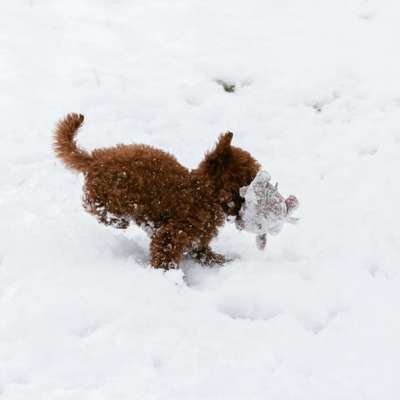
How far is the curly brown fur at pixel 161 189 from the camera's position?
345cm

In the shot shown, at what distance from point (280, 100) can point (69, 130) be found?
2.77 m

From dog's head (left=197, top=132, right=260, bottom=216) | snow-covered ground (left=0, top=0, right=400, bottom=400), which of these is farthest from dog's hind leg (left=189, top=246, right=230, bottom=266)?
dog's head (left=197, top=132, right=260, bottom=216)

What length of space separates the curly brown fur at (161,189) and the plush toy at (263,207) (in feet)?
0.35

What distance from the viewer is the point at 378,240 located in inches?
155

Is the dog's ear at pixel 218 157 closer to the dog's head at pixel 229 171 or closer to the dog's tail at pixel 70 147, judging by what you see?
→ the dog's head at pixel 229 171

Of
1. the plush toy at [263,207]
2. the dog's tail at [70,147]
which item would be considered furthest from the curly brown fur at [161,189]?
the plush toy at [263,207]

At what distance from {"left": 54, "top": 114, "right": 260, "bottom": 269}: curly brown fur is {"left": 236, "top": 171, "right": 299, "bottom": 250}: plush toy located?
107 mm

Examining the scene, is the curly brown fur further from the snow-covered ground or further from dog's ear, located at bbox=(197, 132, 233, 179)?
the snow-covered ground

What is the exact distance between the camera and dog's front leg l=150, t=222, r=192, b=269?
346 centimetres

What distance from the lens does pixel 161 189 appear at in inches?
137

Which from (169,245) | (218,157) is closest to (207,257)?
(169,245)

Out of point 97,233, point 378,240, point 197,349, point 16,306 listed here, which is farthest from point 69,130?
point 378,240

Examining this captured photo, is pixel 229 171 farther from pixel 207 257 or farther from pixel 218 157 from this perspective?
pixel 207 257

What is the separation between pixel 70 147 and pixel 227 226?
1344 millimetres
